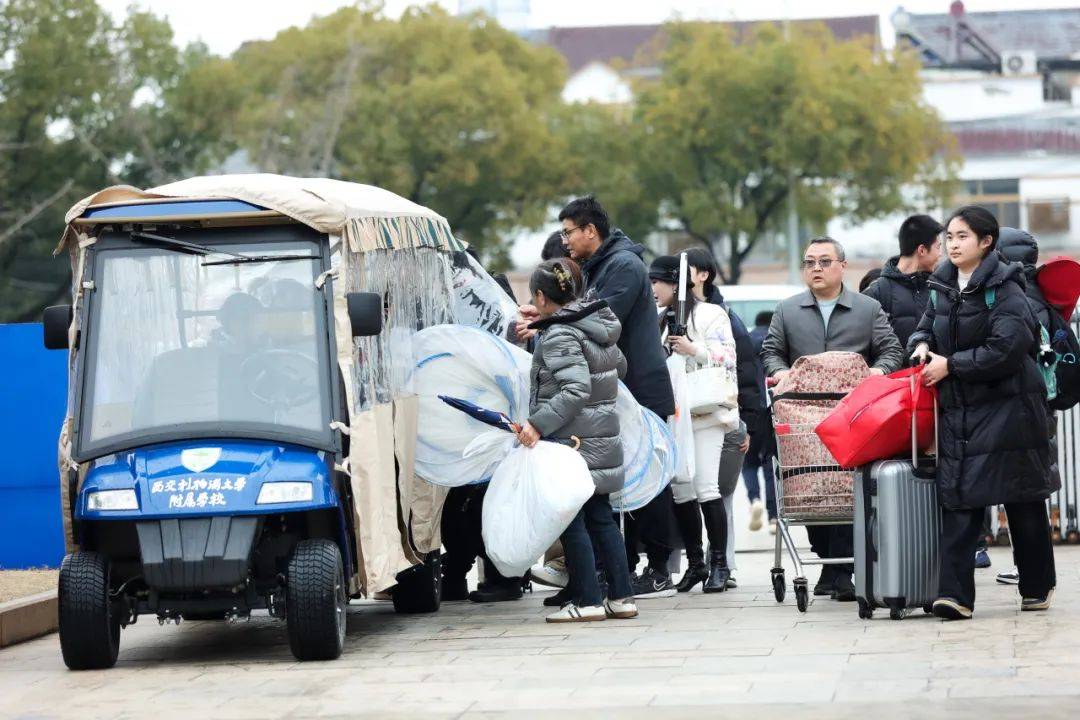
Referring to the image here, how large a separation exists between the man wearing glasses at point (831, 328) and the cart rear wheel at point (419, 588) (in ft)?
7.08

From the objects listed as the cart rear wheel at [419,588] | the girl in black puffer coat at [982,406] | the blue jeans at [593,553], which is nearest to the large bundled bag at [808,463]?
the girl in black puffer coat at [982,406]

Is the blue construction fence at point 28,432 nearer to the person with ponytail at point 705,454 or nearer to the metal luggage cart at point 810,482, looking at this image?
the person with ponytail at point 705,454

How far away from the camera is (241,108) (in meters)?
48.7

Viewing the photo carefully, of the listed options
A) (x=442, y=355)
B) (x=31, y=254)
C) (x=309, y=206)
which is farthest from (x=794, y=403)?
(x=31, y=254)

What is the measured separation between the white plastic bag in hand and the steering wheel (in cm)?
135

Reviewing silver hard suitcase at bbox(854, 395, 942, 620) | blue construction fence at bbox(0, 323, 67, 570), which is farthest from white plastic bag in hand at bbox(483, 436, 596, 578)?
blue construction fence at bbox(0, 323, 67, 570)

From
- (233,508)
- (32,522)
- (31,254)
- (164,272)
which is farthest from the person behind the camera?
(31,254)

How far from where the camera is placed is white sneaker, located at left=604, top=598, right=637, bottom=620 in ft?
33.4

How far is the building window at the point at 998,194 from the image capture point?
259ft

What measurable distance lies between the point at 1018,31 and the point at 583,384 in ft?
308

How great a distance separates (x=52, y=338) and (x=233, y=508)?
1.31 meters

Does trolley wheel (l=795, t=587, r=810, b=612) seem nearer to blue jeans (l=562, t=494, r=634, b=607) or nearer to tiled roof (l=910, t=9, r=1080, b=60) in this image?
blue jeans (l=562, t=494, r=634, b=607)

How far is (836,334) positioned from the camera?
34.5 ft

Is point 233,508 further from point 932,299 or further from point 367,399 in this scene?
point 932,299
